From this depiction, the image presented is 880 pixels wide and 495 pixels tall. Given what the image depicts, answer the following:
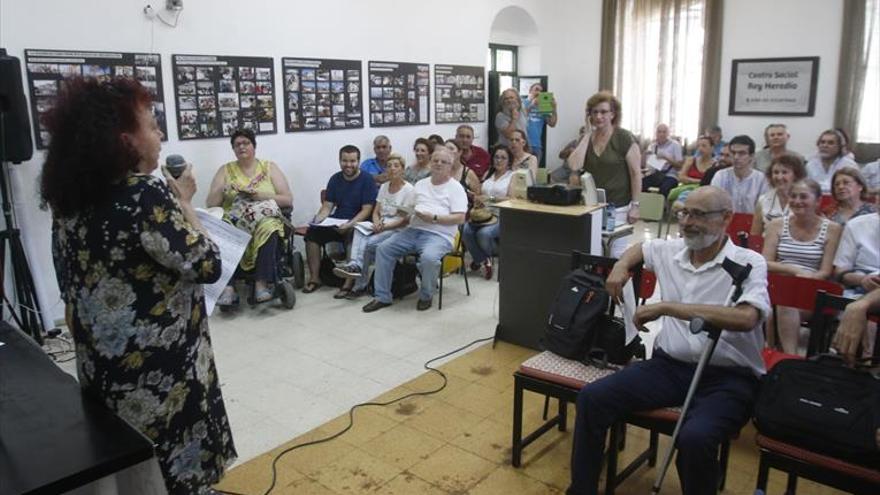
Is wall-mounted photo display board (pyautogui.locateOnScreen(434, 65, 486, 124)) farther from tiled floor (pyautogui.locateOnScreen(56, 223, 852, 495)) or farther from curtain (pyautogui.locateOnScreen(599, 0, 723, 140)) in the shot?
tiled floor (pyautogui.locateOnScreen(56, 223, 852, 495))

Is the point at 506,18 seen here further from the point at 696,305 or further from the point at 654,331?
the point at 696,305

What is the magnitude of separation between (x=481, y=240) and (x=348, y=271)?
115cm

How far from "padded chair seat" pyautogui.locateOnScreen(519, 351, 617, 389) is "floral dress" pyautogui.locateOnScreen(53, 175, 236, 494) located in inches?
51.0

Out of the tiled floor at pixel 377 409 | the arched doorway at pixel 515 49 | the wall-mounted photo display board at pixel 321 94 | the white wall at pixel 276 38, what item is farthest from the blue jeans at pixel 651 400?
the arched doorway at pixel 515 49

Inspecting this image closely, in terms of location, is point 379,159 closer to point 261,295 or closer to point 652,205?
point 261,295

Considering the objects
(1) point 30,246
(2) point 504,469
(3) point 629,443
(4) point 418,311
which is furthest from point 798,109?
(1) point 30,246

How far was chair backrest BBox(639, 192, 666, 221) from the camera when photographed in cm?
527

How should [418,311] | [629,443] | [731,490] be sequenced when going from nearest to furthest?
[731,490] < [629,443] < [418,311]

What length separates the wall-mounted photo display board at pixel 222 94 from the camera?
508cm

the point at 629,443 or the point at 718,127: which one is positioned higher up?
the point at 718,127

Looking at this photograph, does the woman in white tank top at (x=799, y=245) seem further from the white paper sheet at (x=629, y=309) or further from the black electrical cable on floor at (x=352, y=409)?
the black electrical cable on floor at (x=352, y=409)

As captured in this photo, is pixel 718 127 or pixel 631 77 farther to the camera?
pixel 631 77

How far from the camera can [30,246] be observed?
14.3 feet

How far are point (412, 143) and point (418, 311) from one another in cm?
281
